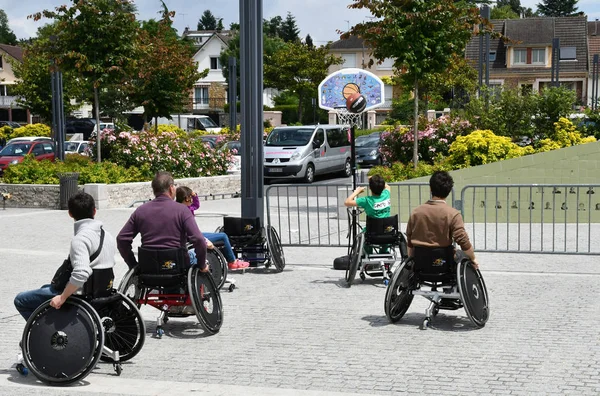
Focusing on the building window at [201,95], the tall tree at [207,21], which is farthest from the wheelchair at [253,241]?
the tall tree at [207,21]

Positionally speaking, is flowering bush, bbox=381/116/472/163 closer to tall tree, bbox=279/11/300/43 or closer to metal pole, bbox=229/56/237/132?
metal pole, bbox=229/56/237/132

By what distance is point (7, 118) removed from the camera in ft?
279

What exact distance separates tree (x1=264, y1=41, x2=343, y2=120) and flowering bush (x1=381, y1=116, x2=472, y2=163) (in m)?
44.2

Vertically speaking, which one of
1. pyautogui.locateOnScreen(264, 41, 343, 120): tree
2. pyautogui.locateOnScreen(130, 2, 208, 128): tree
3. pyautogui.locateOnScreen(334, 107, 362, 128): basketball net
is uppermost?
pyautogui.locateOnScreen(264, 41, 343, 120): tree

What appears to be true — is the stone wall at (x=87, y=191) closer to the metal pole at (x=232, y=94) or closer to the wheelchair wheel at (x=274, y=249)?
the wheelchair wheel at (x=274, y=249)

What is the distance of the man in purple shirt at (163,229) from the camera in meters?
8.09

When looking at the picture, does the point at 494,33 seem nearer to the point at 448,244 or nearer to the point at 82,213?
the point at 448,244

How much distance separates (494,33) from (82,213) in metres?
15.5

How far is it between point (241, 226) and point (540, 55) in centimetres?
6731

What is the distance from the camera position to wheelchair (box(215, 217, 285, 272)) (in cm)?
1188

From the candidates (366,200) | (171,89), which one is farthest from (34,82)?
(366,200)

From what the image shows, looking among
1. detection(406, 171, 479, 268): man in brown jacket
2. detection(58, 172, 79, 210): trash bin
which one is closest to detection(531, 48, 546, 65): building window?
detection(58, 172, 79, 210): trash bin

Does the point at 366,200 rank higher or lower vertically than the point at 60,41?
lower

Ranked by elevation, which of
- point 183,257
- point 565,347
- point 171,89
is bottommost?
point 565,347
